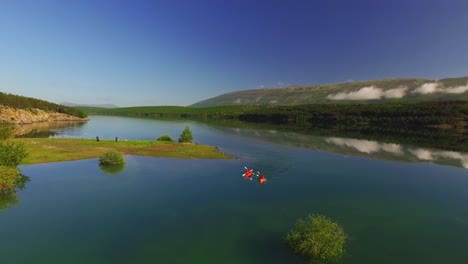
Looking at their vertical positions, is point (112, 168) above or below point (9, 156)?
below

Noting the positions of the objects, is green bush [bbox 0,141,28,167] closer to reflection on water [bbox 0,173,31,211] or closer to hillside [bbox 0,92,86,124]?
reflection on water [bbox 0,173,31,211]

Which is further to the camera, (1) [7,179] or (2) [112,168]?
(2) [112,168]

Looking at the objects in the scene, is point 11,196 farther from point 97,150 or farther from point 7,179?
point 97,150

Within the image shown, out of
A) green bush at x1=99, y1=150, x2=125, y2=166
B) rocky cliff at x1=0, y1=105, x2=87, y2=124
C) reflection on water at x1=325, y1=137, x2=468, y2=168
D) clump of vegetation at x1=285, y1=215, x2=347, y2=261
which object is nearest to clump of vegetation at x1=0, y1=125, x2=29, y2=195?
green bush at x1=99, y1=150, x2=125, y2=166

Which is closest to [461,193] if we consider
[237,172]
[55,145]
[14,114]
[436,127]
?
[237,172]

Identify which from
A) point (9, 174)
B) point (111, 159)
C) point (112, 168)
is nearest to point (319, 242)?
point (9, 174)

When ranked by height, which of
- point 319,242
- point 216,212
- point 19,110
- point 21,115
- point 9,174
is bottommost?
point 216,212

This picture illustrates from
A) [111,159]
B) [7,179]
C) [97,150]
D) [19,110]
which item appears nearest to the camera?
[7,179]

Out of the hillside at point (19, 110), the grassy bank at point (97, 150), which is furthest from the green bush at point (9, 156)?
the hillside at point (19, 110)
